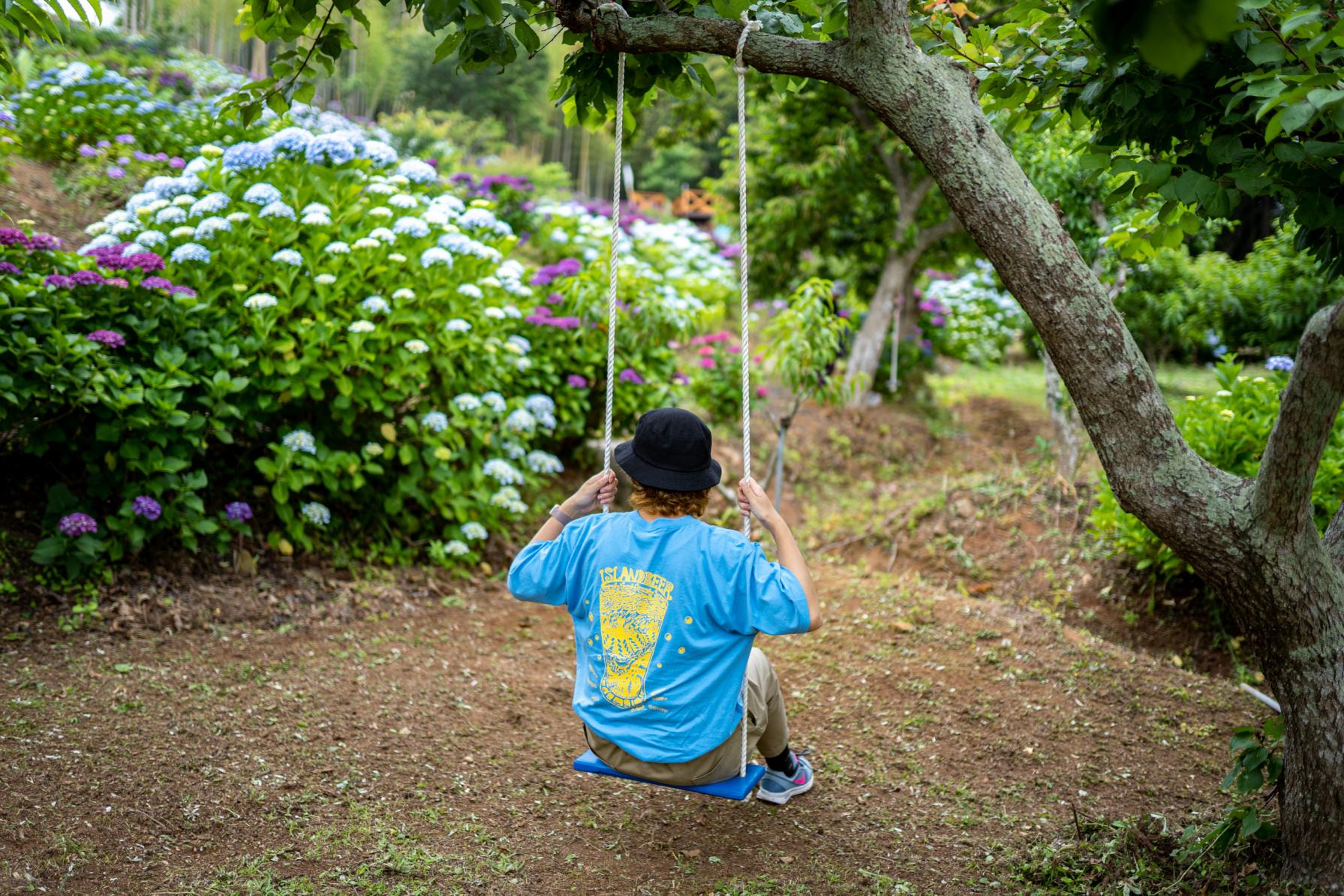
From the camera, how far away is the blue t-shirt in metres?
2.39

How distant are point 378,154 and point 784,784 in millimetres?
3374

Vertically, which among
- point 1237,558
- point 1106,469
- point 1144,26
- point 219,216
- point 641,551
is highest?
point 1144,26

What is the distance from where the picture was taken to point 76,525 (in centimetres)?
374

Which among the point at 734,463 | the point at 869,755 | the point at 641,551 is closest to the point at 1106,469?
the point at 641,551

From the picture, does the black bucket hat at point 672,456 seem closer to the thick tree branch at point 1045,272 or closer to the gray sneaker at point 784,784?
the thick tree branch at point 1045,272

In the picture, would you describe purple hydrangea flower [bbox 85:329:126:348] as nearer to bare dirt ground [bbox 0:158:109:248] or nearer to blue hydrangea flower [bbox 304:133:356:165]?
blue hydrangea flower [bbox 304:133:356:165]

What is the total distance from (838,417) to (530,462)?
411 cm

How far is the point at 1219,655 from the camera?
4.45 m

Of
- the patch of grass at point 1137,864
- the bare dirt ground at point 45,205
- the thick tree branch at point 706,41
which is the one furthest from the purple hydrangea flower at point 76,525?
the patch of grass at point 1137,864

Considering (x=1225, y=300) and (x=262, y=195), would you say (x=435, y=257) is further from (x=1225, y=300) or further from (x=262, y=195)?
(x=1225, y=300)

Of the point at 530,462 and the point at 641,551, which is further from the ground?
the point at 641,551

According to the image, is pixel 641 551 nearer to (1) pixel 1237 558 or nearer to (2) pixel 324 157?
(1) pixel 1237 558

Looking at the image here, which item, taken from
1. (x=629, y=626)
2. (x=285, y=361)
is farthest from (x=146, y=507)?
(x=629, y=626)

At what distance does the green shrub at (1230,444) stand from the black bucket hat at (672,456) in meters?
2.62
